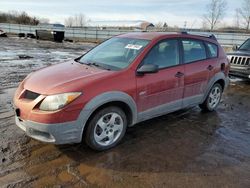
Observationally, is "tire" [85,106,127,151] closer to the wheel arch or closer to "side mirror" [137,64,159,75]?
the wheel arch

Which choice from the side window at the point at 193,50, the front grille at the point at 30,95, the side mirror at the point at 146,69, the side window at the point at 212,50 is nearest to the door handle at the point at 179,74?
the side window at the point at 193,50

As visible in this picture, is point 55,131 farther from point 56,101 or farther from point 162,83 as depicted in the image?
point 162,83

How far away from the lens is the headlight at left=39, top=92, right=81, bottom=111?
345 cm

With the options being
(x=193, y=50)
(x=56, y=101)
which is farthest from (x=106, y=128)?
(x=193, y=50)

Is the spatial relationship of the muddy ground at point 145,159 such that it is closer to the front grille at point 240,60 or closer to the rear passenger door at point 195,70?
the rear passenger door at point 195,70

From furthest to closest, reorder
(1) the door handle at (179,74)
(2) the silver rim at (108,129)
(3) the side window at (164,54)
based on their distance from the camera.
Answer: (1) the door handle at (179,74), (3) the side window at (164,54), (2) the silver rim at (108,129)

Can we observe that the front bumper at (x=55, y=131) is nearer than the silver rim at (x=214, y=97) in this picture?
Yes

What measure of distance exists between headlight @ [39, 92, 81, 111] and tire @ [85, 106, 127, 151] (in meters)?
0.47

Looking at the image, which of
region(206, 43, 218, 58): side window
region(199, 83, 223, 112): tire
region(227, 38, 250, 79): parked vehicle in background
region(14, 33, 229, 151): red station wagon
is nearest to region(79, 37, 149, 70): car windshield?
region(14, 33, 229, 151): red station wagon

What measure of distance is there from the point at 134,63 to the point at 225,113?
3.02m

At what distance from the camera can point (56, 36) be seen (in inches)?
1214

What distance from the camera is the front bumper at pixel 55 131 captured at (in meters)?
3.44

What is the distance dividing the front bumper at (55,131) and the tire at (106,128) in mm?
211

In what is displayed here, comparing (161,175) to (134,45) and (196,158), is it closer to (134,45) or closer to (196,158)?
(196,158)
